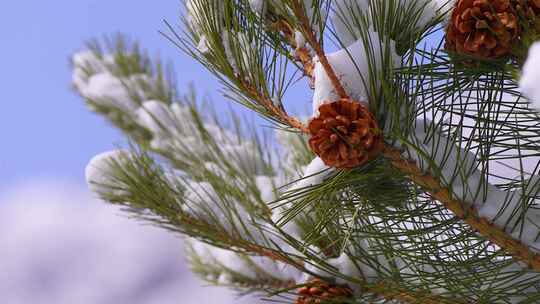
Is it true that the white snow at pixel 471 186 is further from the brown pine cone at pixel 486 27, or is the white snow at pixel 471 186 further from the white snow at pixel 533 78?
the white snow at pixel 533 78

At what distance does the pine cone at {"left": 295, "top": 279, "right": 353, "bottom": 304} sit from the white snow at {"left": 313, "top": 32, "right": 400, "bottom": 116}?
349 millimetres

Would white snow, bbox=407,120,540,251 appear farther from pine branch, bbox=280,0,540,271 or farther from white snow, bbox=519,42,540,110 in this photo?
white snow, bbox=519,42,540,110

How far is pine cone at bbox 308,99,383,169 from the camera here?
0.69m

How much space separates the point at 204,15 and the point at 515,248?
456mm

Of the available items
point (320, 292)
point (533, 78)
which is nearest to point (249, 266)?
point (320, 292)

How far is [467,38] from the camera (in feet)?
2.38

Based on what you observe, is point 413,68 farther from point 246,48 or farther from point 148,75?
point 148,75

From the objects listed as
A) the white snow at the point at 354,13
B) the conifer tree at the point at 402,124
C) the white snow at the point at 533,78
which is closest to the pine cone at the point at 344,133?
the conifer tree at the point at 402,124

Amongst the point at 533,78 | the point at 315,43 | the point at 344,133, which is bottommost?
the point at 533,78

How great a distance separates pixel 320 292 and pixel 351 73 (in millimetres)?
383

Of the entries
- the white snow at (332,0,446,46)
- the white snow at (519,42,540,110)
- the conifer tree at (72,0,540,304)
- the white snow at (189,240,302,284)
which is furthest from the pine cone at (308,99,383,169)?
the white snow at (189,240,302,284)

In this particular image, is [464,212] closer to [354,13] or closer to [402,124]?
[402,124]

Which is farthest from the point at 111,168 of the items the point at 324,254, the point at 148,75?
the point at 148,75

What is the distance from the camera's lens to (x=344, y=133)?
69 cm
